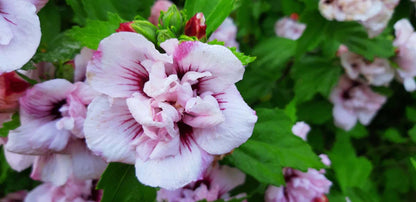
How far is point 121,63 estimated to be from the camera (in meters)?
0.61

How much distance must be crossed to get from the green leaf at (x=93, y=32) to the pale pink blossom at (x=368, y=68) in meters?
0.94

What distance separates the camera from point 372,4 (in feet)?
3.81

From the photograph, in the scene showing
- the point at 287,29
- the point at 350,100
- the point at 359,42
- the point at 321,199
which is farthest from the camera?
the point at 287,29

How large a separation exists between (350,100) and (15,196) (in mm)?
1179

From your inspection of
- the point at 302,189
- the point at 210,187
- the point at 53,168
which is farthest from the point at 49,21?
the point at 302,189

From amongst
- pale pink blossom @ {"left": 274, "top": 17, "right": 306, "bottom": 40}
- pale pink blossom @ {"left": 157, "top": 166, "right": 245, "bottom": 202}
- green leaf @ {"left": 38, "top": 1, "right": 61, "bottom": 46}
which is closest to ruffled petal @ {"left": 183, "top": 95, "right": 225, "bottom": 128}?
pale pink blossom @ {"left": 157, "top": 166, "right": 245, "bottom": 202}

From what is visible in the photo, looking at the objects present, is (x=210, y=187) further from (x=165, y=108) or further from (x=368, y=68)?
(x=368, y=68)

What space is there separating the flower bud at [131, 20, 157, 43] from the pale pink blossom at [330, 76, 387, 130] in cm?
100

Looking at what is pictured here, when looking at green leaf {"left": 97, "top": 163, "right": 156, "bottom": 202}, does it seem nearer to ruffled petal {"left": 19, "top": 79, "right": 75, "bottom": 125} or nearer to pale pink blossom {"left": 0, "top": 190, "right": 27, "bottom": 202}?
ruffled petal {"left": 19, "top": 79, "right": 75, "bottom": 125}

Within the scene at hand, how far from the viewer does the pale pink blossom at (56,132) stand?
723mm

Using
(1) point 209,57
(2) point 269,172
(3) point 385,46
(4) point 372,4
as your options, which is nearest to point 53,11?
(1) point 209,57

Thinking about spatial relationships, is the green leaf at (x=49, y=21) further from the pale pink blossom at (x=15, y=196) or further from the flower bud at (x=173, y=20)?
the pale pink blossom at (x=15, y=196)

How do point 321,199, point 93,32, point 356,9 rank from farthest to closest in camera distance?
point 356,9
point 321,199
point 93,32

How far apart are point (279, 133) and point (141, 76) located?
35 cm
